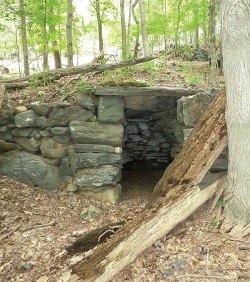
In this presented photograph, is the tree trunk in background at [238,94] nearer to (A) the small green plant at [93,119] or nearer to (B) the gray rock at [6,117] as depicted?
(A) the small green plant at [93,119]

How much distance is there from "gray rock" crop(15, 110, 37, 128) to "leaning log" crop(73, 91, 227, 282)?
326 centimetres

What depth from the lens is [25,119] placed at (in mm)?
5926

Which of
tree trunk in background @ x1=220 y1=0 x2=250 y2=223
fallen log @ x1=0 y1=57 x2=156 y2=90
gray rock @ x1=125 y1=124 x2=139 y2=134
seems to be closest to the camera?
tree trunk in background @ x1=220 y1=0 x2=250 y2=223

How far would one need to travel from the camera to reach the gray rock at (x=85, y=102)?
19.4ft

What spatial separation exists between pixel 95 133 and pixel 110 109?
0.61 metres

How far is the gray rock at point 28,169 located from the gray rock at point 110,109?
166 cm

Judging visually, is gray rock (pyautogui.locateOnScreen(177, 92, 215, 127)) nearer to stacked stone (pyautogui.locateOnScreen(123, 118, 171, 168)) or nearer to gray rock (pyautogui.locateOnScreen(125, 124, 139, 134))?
stacked stone (pyautogui.locateOnScreen(123, 118, 171, 168))

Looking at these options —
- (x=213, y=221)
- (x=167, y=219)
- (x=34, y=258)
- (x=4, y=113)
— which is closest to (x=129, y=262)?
(x=167, y=219)

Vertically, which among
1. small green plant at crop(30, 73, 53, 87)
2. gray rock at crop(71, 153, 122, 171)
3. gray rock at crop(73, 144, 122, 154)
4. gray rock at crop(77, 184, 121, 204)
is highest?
small green plant at crop(30, 73, 53, 87)

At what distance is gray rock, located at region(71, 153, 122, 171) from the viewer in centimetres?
597

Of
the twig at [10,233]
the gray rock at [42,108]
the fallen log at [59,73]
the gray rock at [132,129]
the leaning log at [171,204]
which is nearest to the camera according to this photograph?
the leaning log at [171,204]

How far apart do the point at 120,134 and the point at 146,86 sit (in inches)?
46.9

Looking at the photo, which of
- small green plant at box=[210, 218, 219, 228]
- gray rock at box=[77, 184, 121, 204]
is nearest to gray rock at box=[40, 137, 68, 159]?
gray rock at box=[77, 184, 121, 204]

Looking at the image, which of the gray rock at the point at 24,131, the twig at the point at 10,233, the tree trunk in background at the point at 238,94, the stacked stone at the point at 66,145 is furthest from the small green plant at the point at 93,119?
the tree trunk in background at the point at 238,94
